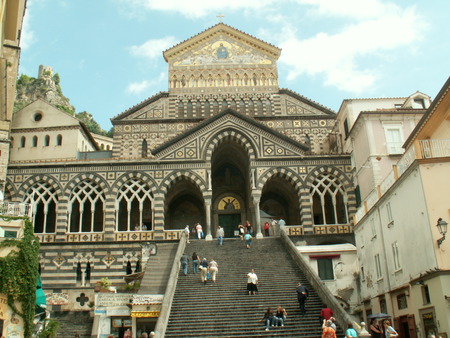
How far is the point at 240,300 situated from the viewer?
21922 mm

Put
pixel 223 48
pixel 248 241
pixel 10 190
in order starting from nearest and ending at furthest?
pixel 248 241 → pixel 10 190 → pixel 223 48

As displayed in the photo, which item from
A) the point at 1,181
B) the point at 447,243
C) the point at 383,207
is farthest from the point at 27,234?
the point at 447,243

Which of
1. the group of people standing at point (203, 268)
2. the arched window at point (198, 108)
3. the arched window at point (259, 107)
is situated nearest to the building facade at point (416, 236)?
the group of people standing at point (203, 268)

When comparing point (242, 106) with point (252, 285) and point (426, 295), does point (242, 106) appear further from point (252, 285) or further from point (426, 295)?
point (426, 295)

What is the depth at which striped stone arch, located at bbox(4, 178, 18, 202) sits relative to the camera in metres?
34.9

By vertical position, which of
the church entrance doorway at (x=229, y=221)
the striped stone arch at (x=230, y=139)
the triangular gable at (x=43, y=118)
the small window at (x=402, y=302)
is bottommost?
the small window at (x=402, y=302)

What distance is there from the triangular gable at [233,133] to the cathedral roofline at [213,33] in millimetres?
10607

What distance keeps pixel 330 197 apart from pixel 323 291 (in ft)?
58.1

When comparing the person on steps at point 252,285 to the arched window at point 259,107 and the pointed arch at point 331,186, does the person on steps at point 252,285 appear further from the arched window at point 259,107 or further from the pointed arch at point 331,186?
the arched window at point 259,107

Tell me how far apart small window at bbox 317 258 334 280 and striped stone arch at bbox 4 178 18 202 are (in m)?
21.3

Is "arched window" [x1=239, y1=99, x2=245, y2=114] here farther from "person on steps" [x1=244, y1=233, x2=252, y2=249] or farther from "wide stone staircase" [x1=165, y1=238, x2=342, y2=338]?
"wide stone staircase" [x1=165, y1=238, x2=342, y2=338]

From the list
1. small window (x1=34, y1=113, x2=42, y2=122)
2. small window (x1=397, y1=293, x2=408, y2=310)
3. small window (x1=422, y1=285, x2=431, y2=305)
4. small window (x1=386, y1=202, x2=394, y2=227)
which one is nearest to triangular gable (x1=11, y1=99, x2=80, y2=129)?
small window (x1=34, y1=113, x2=42, y2=122)

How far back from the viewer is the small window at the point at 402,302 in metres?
20.6

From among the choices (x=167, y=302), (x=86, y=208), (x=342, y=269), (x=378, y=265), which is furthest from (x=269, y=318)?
(x=86, y=208)
